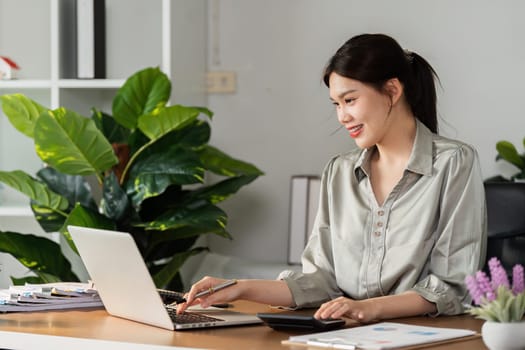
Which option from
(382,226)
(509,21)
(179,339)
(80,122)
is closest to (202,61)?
(80,122)

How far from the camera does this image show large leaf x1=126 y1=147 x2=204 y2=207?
3.08 m

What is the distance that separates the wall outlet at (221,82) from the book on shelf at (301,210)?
0.50 m

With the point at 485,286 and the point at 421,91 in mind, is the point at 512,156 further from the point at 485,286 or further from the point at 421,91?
the point at 485,286

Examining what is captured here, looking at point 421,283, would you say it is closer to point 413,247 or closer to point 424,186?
point 413,247

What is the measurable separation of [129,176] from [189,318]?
1522 mm

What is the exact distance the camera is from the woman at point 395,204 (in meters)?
1.95

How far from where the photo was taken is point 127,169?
3.24m

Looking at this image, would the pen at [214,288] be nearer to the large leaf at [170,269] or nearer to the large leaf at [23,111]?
the large leaf at [170,269]

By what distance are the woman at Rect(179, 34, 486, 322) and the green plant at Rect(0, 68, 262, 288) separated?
1092 mm

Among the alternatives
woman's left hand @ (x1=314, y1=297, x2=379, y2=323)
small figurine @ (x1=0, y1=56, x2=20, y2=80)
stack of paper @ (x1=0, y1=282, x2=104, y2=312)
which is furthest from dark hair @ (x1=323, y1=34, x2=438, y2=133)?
small figurine @ (x1=0, y1=56, x2=20, y2=80)

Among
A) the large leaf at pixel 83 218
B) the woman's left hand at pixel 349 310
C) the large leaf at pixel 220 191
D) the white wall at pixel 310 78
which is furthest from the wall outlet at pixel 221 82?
the woman's left hand at pixel 349 310

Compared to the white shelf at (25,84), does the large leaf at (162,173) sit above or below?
below

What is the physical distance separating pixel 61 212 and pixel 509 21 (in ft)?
5.83

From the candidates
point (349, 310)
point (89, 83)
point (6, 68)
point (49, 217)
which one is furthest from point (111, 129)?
point (349, 310)
